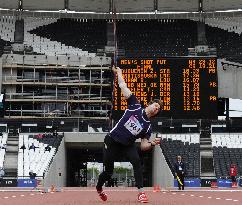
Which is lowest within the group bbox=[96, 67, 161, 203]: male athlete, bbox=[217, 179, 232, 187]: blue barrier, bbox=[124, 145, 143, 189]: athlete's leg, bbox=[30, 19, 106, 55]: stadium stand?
bbox=[217, 179, 232, 187]: blue barrier

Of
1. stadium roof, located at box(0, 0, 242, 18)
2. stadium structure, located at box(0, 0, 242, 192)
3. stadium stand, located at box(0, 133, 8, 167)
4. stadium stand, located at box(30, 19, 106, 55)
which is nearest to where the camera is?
stadium stand, located at box(0, 133, 8, 167)

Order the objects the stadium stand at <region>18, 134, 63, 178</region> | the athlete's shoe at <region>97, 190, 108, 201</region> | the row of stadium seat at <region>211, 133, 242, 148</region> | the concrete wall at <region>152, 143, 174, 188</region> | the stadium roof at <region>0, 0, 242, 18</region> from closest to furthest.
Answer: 1. the athlete's shoe at <region>97, 190, 108, 201</region>
2. the concrete wall at <region>152, 143, 174, 188</region>
3. the stadium stand at <region>18, 134, 63, 178</region>
4. the row of stadium seat at <region>211, 133, 242, 148</region>
5. the stadium roof at <region>0, 0, 242, 18</region>

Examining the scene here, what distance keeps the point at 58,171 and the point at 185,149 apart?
Answer: 31.1ft

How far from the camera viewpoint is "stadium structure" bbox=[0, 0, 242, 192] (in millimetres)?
36812

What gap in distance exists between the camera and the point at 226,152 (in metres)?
37.7

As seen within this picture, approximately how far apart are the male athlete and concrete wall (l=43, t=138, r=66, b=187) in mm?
22081

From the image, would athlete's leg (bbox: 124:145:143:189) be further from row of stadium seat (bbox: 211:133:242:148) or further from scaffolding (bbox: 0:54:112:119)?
scaffolding (bbox: 0:54:112:119)

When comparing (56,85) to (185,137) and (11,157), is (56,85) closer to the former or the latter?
(11,157)

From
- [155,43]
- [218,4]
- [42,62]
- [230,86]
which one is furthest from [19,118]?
[218,4]

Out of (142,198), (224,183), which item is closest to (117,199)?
(142,198)

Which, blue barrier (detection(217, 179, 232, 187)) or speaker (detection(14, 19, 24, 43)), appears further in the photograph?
speaker (detection(14, 19, 24, 43))

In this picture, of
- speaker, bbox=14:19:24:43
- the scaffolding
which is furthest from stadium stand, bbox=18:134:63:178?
speaker, bbox=14:19:24:43

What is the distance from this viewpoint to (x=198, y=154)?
37250mm

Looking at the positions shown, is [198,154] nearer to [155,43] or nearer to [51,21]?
[155,43]
